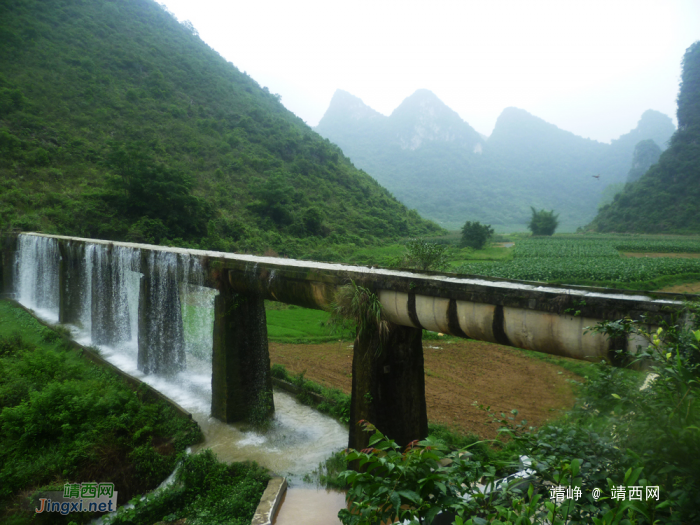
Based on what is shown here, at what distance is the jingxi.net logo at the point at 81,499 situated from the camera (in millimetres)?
5484

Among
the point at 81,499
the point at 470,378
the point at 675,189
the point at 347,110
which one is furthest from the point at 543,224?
the point at 347,110

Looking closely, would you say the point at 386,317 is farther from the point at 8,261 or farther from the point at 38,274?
the point at 8,261

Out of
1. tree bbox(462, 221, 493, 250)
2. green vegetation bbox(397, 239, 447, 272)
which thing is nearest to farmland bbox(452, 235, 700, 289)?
tree bbox(462, 221, 493, 250)

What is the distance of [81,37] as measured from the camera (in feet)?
143

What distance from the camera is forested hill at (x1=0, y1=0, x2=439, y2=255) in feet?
82.8

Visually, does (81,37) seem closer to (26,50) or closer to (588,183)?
(26,50)

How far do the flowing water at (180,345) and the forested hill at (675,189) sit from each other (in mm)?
55630

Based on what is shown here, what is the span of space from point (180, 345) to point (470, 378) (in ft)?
23.8

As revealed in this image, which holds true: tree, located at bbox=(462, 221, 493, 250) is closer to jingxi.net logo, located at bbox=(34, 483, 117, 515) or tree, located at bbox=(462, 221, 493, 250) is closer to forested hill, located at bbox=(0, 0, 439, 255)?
forested hill, located at bbox=(0, 0, 439, 255)

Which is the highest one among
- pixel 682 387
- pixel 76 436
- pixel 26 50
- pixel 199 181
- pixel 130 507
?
pixel 26 50

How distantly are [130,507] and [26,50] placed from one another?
46.0 m

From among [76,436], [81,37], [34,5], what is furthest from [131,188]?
[34,5]

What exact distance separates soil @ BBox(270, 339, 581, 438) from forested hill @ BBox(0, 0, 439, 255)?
16.1m

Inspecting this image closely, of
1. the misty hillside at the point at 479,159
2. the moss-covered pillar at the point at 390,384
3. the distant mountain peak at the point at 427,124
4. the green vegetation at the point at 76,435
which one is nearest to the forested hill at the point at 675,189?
the misty hillside at the point at 479,159
